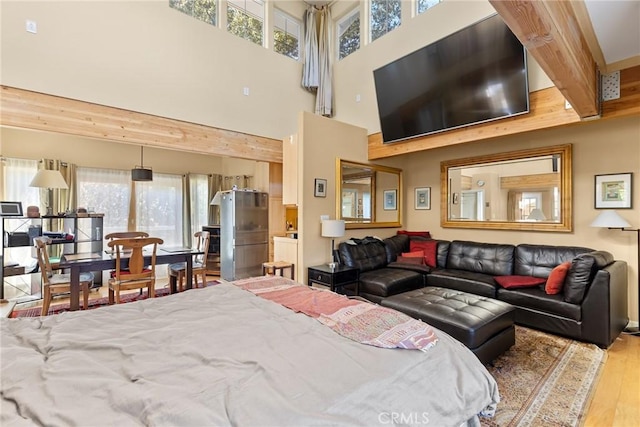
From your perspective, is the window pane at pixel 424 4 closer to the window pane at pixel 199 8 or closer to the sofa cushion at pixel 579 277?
the window pane at pixel 199 8

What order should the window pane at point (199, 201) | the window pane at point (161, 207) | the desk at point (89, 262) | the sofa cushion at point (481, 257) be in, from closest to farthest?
the desk at point (89, 262) < the sofa cushion at point (481, 257) < the window pane at point (161, 207) < the window pane at point (199, 201)

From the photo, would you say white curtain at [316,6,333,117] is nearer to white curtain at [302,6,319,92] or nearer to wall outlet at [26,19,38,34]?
white curtain at [302,6,319,92]

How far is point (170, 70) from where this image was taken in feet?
14.1

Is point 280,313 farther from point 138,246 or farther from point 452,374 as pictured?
point 138,246

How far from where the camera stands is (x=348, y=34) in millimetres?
5762

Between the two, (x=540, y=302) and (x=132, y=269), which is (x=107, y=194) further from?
(x=540, y=302)

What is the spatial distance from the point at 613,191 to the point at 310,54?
508cm

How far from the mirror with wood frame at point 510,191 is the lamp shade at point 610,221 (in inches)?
19.3

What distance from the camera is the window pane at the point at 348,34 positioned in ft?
18.4

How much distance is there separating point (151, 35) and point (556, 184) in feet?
19.0

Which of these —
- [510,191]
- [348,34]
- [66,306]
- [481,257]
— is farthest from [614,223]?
[66,306]

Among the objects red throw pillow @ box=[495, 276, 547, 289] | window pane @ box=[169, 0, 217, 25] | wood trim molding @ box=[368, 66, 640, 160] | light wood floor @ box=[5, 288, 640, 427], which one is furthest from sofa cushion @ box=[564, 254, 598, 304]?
window pane @ box=[169, 0, 217, 25]

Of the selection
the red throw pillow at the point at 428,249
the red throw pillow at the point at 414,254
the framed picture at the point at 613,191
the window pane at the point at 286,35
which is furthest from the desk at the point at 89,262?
the framed picture at the point at 613,191

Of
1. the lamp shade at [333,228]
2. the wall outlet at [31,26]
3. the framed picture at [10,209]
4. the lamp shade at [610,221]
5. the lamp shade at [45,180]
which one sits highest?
the wall outlet at [31,26]
